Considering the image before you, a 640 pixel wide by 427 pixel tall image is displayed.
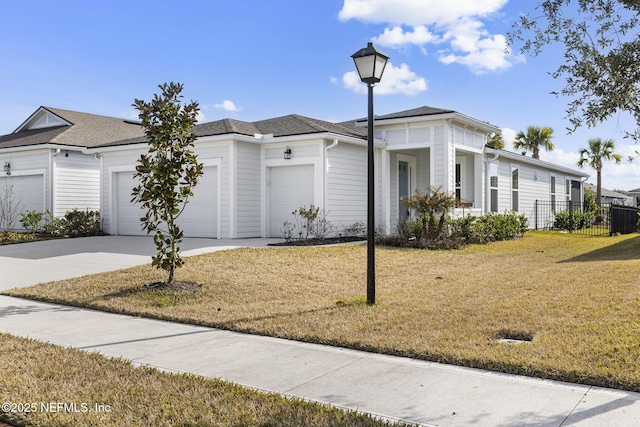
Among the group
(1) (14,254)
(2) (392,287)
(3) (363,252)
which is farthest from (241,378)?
(1) (14,254)

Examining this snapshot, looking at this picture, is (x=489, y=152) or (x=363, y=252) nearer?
(x=363, y=252)

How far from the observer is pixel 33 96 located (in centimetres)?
2356

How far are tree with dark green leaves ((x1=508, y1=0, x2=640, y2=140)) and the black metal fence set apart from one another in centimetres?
1764

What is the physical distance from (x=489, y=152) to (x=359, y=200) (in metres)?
5.66

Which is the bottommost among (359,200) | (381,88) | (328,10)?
(359,200)

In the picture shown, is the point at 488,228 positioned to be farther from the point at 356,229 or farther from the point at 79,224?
the point at 79,224

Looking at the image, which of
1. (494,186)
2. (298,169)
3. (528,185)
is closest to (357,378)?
(298,169)

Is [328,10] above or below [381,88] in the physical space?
above

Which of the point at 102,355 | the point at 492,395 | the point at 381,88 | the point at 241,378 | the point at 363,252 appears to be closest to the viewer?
the point at 492,395

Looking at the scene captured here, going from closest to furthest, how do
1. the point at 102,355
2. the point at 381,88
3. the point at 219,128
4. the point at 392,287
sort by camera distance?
1. the point at 102,355
2. the point at 381,88
3. the point at 392,287
4. the point at 219,128

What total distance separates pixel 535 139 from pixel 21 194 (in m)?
29.7

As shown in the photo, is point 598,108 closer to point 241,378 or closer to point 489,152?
point 241,378

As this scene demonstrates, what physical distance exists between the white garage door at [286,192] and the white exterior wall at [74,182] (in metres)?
8.78

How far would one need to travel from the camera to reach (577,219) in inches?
935
